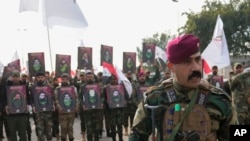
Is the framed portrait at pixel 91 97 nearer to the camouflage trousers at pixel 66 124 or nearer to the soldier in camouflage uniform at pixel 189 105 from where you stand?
the camouflage trousers at pixel 66 124

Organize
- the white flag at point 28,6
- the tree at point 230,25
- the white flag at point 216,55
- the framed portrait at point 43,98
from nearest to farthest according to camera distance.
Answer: the framed portrait at point 43,98 < the white flag at point 216,55 < the white flag at point 28,6 < the tree at point 230,25

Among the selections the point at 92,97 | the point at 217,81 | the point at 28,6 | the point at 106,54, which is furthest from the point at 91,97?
the point at 28,6

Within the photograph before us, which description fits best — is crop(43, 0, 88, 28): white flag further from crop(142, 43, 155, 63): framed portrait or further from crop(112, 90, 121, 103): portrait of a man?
crop(112, 90, 121, 103): portrait of a man

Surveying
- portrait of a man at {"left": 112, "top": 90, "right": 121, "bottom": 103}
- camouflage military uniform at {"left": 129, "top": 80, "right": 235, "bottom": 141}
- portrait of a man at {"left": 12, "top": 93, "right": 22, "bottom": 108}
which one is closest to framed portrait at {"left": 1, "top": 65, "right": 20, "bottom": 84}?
portrait of a man at {"left": 12, "top": 93, "right": 22, "bottom": 108}

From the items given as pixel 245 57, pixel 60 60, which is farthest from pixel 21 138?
pixel 245 57

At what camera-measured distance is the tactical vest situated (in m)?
2.54

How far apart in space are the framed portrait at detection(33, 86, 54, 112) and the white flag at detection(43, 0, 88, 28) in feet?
11.6

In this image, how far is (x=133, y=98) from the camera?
11.2 m

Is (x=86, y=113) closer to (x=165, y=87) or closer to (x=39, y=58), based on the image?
(x=39, y=58)

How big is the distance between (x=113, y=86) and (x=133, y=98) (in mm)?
831

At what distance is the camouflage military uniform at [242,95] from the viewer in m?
6.88

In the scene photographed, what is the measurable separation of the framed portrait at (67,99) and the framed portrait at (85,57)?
149 cm

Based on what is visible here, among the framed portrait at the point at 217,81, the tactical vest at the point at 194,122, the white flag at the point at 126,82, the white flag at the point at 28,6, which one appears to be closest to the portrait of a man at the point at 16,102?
the white flag at the point at 126,82

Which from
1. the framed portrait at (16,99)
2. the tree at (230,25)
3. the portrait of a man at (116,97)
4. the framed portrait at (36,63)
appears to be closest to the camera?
the framed portrait at (16,99)
